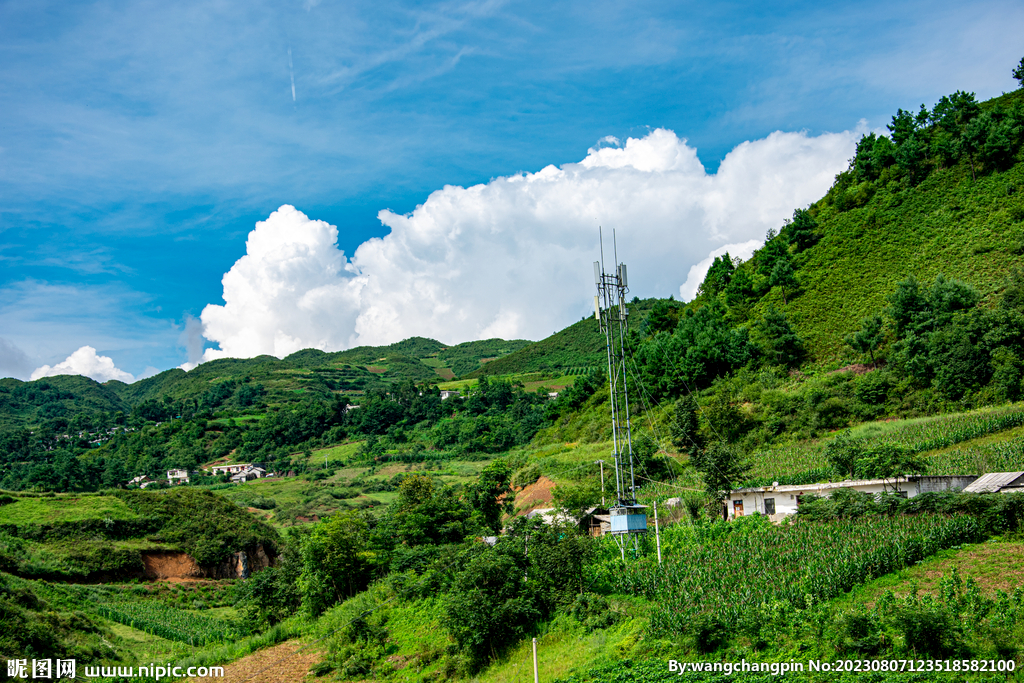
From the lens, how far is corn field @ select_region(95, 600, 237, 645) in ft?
97.7

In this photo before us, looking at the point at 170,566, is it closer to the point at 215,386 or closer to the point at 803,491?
the point at 803,491

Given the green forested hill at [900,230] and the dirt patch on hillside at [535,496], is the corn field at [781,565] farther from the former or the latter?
the green forested hill at [900,230]

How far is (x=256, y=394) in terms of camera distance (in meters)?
141

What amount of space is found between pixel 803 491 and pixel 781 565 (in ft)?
27.1

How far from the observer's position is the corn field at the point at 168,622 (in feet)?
97.7

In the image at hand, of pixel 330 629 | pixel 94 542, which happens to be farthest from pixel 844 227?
pixel 94 542

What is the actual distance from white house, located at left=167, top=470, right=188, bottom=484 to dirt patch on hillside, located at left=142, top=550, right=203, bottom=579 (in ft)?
149

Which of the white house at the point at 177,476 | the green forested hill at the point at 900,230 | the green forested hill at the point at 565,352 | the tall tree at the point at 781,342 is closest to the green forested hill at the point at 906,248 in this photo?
the green forested hill at the point at 900,230

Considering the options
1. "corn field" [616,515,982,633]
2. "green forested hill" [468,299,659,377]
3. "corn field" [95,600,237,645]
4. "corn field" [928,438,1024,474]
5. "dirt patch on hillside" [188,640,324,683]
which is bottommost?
"corn field" [95,600,237,645]

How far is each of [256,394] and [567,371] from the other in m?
72.1

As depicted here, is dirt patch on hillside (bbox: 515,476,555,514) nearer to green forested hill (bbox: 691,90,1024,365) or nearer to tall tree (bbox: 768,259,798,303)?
green forested hill (bbox: 691,90,1024,365)

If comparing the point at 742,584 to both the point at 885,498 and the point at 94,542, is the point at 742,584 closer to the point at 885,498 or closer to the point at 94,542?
the point at 885,498

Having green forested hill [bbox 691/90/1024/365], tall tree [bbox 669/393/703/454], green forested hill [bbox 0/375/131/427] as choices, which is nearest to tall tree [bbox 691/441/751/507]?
tall tree [bbox 669/393/703/454]

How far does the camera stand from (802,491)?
24.5m
